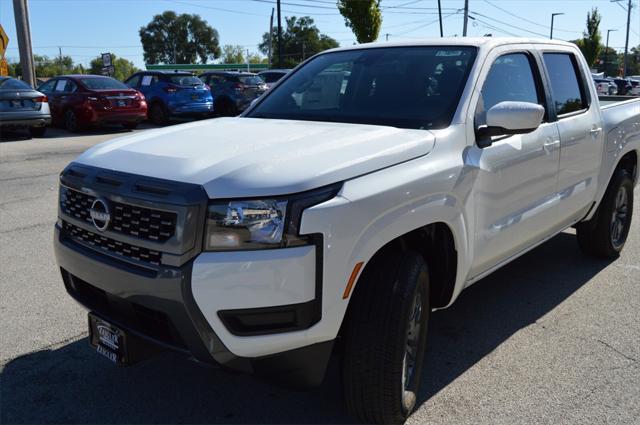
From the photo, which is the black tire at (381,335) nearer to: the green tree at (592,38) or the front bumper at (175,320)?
the front bumper at (175,320)

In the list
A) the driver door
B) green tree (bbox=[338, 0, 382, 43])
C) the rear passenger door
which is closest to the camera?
the driver door

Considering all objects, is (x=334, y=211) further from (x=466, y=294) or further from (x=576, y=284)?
(x=576, y=284)

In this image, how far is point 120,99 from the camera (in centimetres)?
1570

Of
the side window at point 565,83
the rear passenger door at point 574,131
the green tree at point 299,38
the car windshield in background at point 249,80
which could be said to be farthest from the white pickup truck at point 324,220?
the green tree at point 299,38

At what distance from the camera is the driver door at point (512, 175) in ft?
10.9

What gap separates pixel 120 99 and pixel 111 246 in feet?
45.8

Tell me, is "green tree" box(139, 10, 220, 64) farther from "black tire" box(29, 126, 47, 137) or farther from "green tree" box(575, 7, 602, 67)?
"black tire" box(29, 126, 47, 137)

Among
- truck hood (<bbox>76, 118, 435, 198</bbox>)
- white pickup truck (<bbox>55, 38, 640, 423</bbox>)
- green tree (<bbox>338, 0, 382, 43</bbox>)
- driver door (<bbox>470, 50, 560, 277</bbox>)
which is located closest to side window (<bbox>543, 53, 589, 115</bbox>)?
driver door (<bbox>470, 50, 560, 277</bbox>)

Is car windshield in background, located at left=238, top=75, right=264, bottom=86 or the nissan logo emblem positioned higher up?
car windshield in background, located at left=238, top=75, right=264, bottom=86

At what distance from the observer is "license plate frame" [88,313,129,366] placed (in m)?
2.69

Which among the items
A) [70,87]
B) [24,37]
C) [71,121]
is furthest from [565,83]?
[24,37]

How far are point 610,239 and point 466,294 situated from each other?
1.57 metres

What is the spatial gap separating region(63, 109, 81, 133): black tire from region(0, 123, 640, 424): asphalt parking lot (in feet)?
37.9

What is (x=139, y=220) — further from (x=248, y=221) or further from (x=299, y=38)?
(x=299, y=38)
